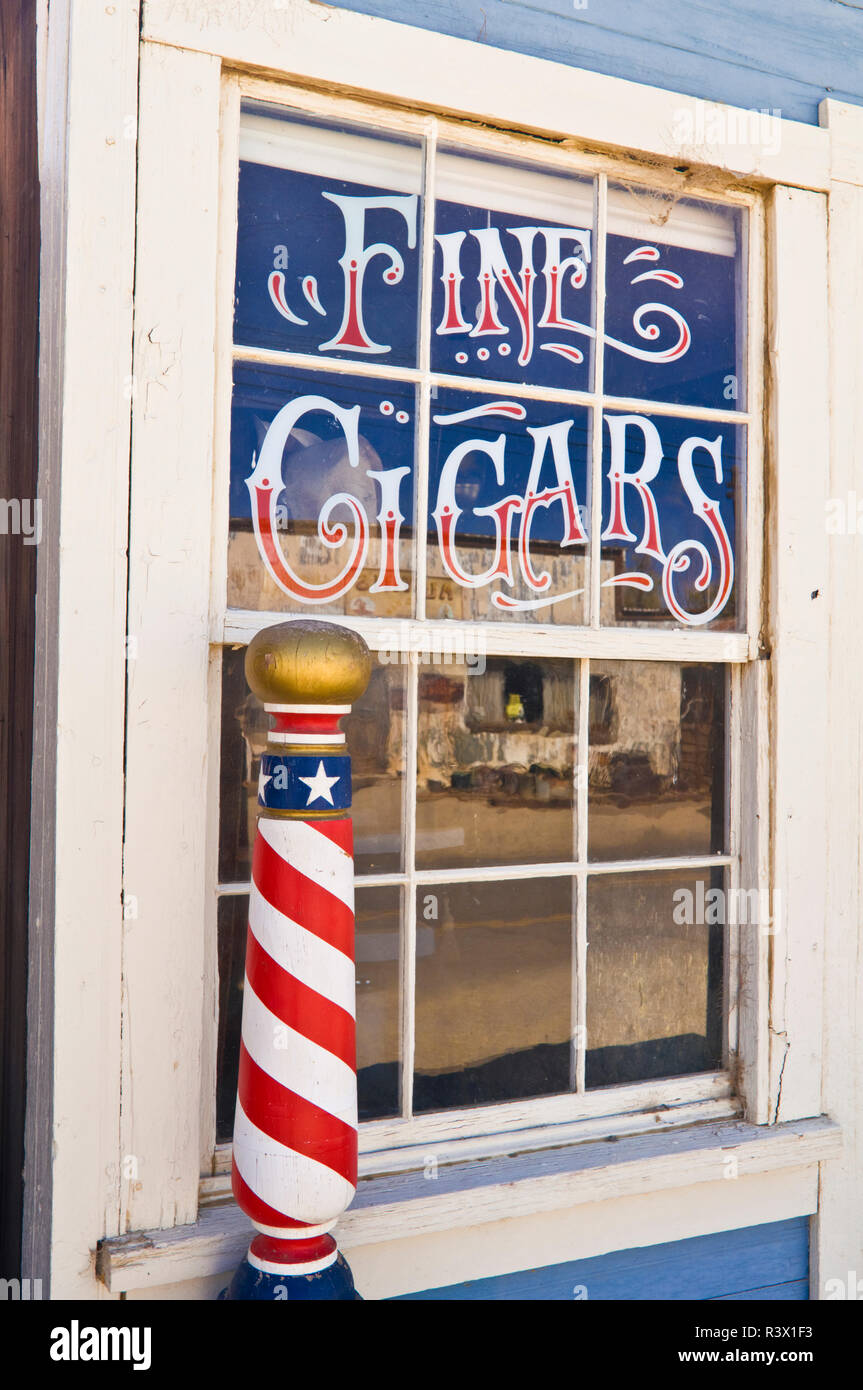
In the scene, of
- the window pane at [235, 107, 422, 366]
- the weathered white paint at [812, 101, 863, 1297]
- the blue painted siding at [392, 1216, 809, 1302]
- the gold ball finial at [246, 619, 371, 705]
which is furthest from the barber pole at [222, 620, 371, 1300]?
the weathered white paint at [812, 101, 863, 1297]

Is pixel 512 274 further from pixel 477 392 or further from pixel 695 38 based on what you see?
pixel 695 38

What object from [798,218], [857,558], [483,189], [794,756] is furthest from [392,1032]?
[798,218]

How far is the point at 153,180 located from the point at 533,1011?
1.74m

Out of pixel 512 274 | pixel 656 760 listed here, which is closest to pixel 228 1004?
pixel 656 760

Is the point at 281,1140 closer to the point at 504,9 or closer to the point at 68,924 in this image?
the point at 68,924

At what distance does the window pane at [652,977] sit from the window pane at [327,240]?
1253 millimetres

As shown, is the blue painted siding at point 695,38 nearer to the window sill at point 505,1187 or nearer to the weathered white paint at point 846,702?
the weathered white paint at point 846,702

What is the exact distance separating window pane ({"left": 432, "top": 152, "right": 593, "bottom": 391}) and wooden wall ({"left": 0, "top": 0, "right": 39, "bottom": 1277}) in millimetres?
798

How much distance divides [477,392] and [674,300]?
56 centimetres

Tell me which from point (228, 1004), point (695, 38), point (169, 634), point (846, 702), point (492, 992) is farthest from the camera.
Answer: point (846, 702)

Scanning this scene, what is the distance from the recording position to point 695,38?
2.19m

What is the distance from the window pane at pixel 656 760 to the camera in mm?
2170

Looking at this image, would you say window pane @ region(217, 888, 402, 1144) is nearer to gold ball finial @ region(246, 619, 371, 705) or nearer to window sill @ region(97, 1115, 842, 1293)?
window sill @ region(97, 1115, 842, 1293)

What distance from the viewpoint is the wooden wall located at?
190 centimetres
